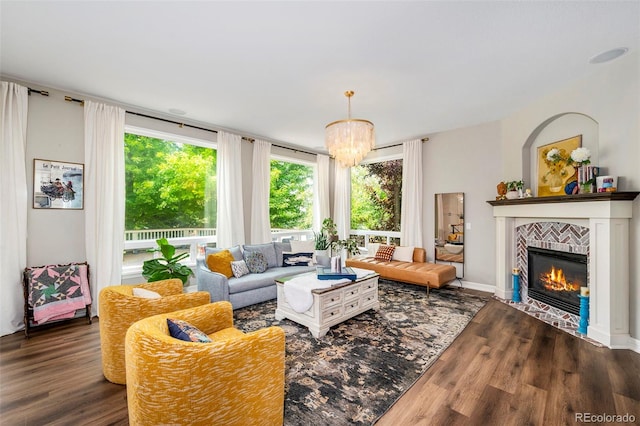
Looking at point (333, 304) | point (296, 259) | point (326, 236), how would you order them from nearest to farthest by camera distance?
point (333, 304) → point (296, 259) → point (326, 236)

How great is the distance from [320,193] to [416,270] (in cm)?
316

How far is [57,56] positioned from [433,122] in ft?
16.6

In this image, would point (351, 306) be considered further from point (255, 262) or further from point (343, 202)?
point (343, 202)

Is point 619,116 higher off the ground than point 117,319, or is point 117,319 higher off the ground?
point 619,116

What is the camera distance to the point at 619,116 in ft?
9.24

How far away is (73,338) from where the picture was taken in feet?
9.60

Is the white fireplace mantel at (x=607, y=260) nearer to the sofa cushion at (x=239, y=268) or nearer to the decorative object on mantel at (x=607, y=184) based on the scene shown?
the decorative object on mantel at (x=607, y=184)

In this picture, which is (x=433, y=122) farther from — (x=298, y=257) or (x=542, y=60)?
(x=298, y=257)

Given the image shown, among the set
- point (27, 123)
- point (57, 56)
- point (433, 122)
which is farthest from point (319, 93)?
point (27, 123)

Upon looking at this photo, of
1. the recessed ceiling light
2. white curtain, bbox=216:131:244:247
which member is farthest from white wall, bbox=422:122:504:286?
white curtain, bbox=216:131:244:247

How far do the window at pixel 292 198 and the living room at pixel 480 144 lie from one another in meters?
1.59

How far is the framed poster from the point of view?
329 centimetres

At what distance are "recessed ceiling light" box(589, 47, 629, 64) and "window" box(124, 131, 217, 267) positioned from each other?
5327 millimetres

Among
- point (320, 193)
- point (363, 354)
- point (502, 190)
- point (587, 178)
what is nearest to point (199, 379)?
point (363, 354)
